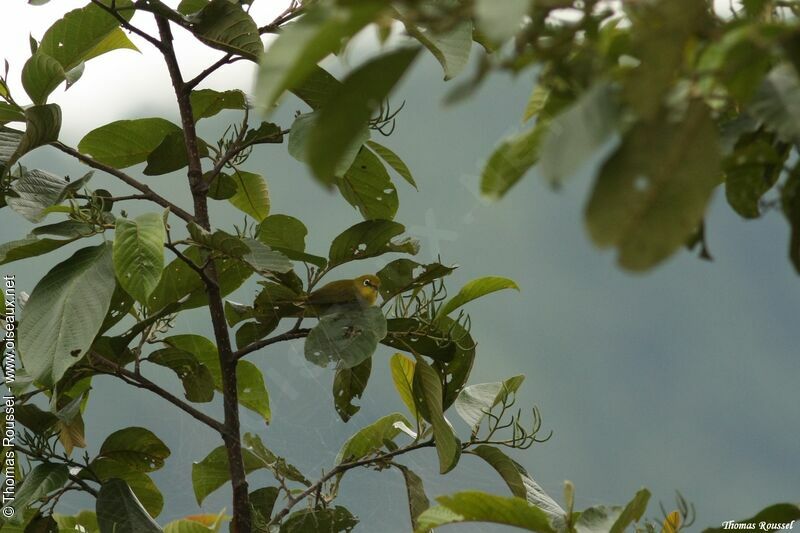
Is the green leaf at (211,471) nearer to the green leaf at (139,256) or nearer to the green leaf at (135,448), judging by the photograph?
the green leaf at (135,448)

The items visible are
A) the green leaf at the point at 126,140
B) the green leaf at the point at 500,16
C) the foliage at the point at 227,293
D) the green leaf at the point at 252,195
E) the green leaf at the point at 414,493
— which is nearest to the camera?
the green leaf at the point at 500,16

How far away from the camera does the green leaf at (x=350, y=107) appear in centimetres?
37

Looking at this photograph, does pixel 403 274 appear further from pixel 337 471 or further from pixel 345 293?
pixel 337 471

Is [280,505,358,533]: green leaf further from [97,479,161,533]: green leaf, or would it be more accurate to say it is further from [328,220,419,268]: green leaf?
[328,220,419,268]: green leaf

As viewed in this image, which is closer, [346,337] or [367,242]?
[346,337]

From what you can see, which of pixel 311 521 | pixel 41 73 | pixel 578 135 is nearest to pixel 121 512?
pixel 311 521

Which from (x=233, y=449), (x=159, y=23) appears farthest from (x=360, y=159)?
(x=233, y=449)

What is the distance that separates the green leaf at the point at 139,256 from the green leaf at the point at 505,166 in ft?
2.29

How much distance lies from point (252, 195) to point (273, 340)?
1.26 ft

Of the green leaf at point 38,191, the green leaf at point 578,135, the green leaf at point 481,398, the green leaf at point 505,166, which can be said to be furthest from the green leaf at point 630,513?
the green leaf at point 38,191

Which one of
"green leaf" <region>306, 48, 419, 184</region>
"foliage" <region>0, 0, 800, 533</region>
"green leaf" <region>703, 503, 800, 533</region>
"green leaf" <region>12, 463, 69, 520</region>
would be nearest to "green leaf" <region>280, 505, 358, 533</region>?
"foliage" <region>0, 0, 800, 533</region>

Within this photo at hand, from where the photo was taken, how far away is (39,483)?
1.37m

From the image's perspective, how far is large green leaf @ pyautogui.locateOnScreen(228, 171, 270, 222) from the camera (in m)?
1.61

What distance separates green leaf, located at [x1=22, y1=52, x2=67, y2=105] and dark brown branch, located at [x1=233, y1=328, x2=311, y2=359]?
46 cm
